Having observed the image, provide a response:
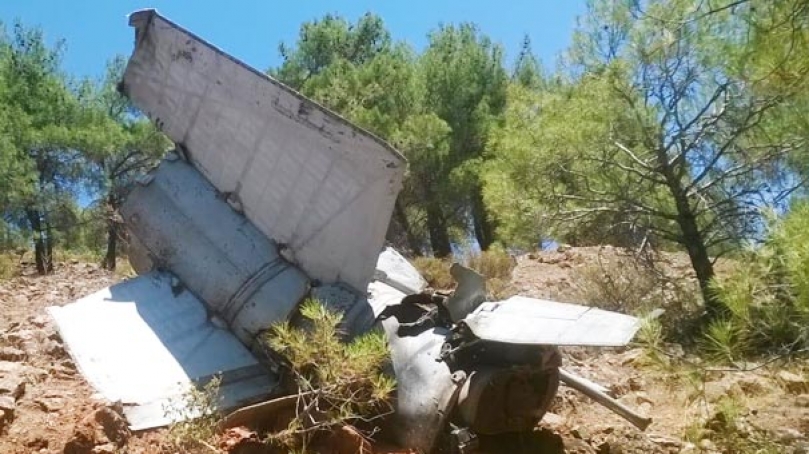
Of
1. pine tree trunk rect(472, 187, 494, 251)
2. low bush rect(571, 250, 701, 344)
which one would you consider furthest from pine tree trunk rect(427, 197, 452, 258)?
low bush rect(571, 250, 701, 344)

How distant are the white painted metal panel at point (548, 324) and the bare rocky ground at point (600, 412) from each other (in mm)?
323

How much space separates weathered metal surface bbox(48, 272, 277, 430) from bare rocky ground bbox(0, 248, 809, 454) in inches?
5.9

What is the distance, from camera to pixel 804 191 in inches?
247

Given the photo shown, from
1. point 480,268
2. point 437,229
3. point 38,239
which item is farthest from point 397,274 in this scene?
point 38,239

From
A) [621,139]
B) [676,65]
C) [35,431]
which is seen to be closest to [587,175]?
[621,139]

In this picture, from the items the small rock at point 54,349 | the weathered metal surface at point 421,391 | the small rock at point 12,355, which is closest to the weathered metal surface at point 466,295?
the weathered metal surface at point 421,391

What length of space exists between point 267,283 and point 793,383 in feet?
10.4

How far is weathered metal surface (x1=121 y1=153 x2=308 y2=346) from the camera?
17.0 ft

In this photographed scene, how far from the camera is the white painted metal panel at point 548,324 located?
378cm

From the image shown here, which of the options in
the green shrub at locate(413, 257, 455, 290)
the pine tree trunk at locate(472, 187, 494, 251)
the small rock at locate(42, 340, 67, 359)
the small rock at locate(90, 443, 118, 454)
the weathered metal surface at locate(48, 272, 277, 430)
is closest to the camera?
the small rock at locate(90, 443, 118, 454)

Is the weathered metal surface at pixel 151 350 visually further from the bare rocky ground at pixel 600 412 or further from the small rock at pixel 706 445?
the small rock at pixel 706 445

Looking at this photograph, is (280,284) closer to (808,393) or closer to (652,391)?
(652,391)

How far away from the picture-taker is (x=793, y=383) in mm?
5270

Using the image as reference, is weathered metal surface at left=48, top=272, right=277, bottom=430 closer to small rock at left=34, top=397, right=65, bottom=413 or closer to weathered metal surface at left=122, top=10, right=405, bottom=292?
small rock at left=34, top=397, right=65, bottom=413
